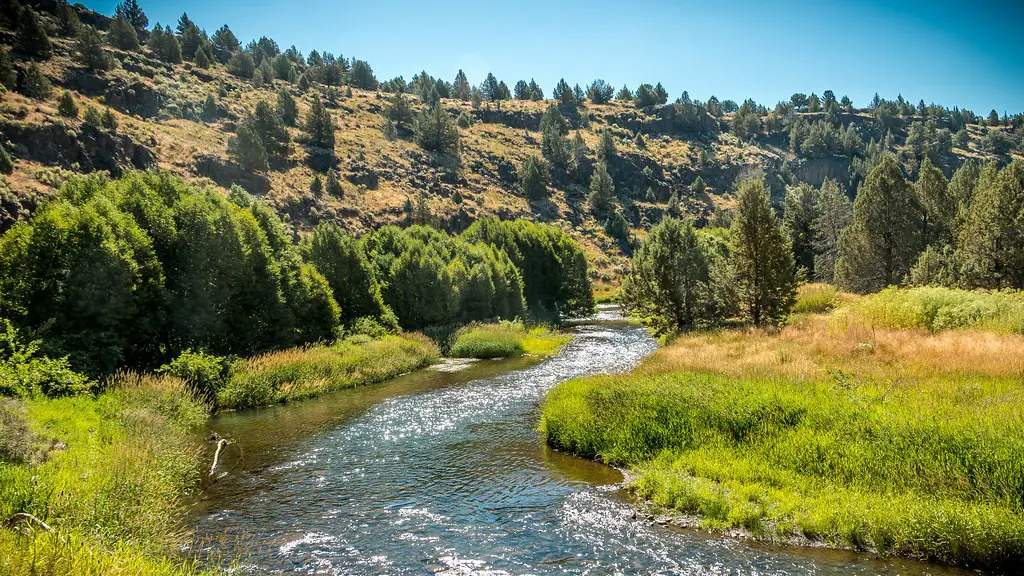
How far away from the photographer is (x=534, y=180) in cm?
13725

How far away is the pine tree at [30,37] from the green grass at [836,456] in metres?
128

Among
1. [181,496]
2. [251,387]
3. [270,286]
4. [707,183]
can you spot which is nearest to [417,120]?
[707,183]

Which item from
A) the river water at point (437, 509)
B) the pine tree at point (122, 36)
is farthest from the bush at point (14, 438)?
the pine tree at point (122, 36)

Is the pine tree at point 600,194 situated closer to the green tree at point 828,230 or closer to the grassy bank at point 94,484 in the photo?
the green tree at point 828,230

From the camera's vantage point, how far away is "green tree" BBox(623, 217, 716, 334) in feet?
126

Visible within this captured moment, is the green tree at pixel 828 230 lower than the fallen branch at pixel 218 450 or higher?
higher

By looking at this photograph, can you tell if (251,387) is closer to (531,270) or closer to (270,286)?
(270,286)

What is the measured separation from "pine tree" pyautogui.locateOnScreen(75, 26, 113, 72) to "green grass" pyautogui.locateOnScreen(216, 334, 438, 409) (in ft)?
334

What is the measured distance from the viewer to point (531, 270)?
74.6 m

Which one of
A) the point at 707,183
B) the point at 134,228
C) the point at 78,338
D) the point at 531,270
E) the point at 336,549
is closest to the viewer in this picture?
the point at 336,549

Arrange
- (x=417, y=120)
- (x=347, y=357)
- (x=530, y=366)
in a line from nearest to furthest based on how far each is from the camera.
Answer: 1. (x=347, y=357)
2. (x=530, y=366)
3. (x=417, y=120)

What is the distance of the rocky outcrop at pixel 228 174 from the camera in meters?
85.4

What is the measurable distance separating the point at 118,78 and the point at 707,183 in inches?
6368

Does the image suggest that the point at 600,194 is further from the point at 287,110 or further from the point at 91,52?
the point at 91,52
